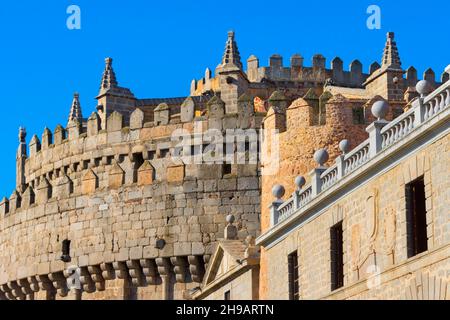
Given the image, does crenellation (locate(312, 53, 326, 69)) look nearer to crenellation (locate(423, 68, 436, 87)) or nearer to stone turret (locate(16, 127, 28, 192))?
crenellation (locate(423, 68, 436, 87))

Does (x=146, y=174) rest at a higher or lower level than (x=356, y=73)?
lower

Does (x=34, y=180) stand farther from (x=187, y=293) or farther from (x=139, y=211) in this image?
(x=187, y=293)

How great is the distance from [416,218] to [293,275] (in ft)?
21.2

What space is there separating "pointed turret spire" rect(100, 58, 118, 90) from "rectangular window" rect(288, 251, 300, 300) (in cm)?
2104

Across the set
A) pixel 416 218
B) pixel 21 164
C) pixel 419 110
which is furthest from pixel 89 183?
pixel 419 110

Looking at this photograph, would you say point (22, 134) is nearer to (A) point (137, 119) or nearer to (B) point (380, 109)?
(A) point (137, 119)

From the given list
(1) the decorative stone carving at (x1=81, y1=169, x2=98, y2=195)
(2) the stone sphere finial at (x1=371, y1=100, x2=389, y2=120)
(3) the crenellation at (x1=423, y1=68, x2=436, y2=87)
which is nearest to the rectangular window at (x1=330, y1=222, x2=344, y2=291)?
(2) the stone sphere finial at (x1=371, y1=100, x2=389, y2=120)

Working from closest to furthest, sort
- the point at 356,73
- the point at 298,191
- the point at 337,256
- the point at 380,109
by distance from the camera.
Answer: the point at 380,109, the point at 337,256, the point at 298,191, the point at 356,73

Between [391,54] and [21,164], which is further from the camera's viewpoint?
[21,164]

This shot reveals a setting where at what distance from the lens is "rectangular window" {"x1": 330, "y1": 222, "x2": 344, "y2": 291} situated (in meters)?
29.6

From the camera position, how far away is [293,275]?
3234cm

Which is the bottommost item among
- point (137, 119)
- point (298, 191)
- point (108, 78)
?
point (298, 191)
